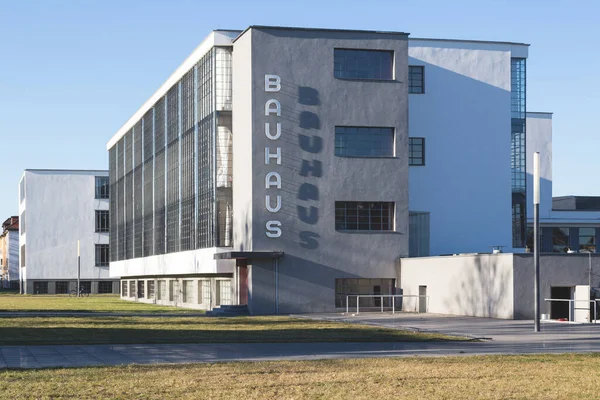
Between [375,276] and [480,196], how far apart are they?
9.55 metres

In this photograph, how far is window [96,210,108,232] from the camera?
392 feet

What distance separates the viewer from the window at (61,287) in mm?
120938

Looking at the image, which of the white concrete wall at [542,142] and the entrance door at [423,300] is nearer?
the entrance door at [423,300]

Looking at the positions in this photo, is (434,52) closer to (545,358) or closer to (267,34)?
(267,34)

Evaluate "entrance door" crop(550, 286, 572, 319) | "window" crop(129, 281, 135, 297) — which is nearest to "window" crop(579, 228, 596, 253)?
"window" crop(129, 281, 135, 297)

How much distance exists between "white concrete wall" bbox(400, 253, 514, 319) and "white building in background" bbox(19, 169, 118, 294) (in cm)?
7442

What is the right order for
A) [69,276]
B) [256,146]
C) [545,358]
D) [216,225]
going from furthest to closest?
[69,276], [216,225], [256,146], [545,358]

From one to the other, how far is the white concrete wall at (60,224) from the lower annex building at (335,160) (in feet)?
191

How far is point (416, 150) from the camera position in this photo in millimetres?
56406

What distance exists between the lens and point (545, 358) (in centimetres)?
2216

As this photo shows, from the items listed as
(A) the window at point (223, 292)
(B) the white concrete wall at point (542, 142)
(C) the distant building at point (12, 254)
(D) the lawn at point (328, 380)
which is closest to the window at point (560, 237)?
(B) the white concrete wall at point (542, 142)

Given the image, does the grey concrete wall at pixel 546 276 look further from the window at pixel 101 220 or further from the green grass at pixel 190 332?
the window at pixel 101 220

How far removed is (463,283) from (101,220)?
81.3 meters

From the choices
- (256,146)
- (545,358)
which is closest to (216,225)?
(256,146)
